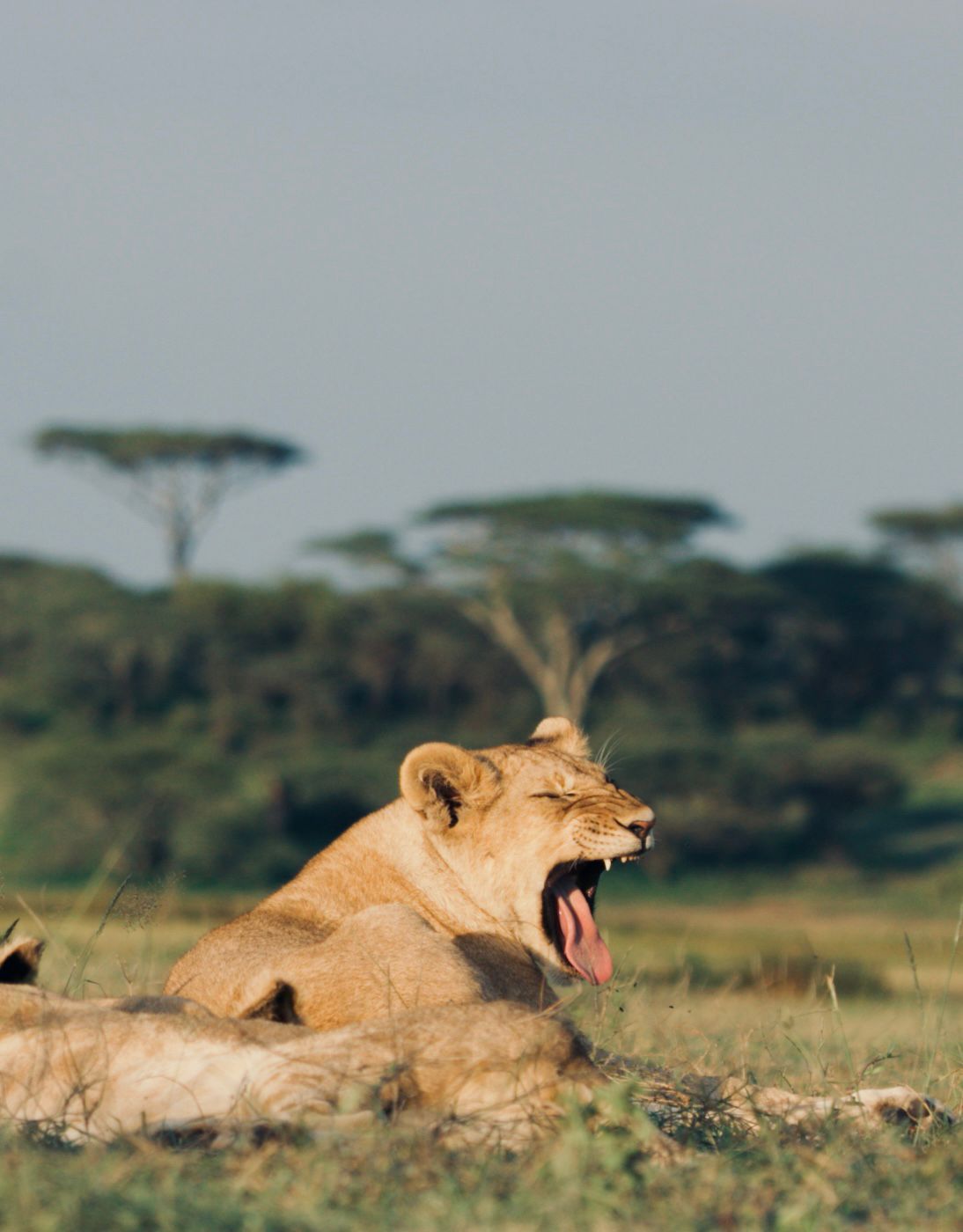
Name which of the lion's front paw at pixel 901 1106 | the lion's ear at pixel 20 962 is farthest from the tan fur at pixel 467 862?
the lion's front paw at pixel 901 1106

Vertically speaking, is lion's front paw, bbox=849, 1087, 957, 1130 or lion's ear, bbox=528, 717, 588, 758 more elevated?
lion's ear, bbox=528, 717, 588, 758

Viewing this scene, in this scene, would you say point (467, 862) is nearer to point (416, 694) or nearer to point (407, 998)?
point (407, 998)

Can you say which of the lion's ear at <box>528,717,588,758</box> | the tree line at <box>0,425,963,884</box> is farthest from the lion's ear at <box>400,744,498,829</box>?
the tree line at <box>0,425,963,884</box>

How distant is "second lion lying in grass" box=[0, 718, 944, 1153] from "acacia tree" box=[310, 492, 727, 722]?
38.9 metres

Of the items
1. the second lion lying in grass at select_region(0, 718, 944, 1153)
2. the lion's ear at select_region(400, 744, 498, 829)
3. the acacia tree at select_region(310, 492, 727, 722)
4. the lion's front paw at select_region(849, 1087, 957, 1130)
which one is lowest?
the lion's front paw at select_region(849, 1087, 957, 1130)

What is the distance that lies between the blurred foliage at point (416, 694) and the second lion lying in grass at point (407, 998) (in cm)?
3634

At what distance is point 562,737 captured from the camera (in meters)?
5.72

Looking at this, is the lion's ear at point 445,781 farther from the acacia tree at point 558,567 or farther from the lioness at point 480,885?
the acacia tree at point 558,567

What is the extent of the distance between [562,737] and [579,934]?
0.67 metres

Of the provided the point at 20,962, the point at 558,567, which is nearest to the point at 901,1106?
the point at 20,962

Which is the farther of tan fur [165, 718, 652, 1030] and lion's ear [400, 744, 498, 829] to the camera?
lion's ear [400, 744, 498, 829]

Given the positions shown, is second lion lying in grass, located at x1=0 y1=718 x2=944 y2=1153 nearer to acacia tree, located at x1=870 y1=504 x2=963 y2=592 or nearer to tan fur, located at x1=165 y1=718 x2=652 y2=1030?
tan fur, located at x1=165 y1=718 x2=652 y2=1030

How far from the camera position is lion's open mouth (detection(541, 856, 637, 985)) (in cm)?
518

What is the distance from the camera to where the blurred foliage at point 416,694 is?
43.4 metres
